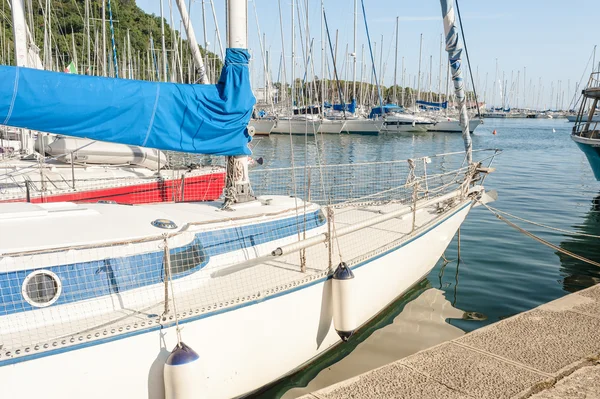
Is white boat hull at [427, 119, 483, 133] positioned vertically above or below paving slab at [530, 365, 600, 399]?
above

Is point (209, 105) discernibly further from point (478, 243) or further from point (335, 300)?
point (478, 243)

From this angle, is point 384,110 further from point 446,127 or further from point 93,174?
point 93,174

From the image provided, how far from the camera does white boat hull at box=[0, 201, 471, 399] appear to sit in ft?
14.8

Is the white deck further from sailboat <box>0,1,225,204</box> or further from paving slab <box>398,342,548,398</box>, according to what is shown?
sailboat <box>0,1,225,204</box>

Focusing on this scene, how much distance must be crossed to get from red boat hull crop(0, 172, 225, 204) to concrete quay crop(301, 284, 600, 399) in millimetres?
6941

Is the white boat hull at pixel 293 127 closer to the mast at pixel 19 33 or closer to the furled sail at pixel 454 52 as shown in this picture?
the mast at pixel 19 33

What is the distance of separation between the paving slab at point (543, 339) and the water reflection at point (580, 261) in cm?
356

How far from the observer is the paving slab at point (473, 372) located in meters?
5.46

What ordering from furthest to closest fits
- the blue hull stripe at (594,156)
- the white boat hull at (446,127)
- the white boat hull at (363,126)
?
the white boat hull at (446,127) → the white boat hull at (363,126) → the blue hull stripe at (594,156)

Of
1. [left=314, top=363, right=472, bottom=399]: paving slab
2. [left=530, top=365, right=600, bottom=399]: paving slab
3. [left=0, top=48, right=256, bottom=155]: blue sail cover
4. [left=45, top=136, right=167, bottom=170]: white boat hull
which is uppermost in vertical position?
[left=0, top=48, right=256, bottom=155]: blue sail cover

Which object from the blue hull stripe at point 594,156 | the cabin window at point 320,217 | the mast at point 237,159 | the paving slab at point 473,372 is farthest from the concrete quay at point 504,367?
the blue hull stripe at point 594,156

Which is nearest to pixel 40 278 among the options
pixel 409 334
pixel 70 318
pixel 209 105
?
pixel 70 318

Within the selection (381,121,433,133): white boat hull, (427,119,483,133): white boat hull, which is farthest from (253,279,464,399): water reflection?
(427,119,483,133): white boat hull

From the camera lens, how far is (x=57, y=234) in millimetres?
5340
